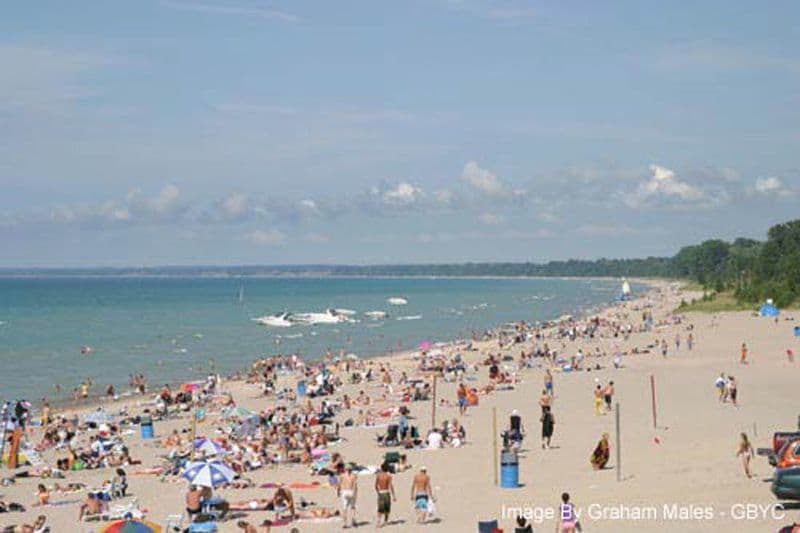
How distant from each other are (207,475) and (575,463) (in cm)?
757

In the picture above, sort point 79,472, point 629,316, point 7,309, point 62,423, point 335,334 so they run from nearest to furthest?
point 79,472
point 62,423
point 335,334
point 629,316
point 7,309

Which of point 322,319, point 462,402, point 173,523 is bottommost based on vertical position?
point 173,523

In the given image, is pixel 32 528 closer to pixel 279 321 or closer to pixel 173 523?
pixel 173 523

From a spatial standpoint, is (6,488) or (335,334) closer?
(6,488)

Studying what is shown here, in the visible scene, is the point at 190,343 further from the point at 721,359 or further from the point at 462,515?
the point at 462,515

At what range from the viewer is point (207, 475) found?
19.4 meters

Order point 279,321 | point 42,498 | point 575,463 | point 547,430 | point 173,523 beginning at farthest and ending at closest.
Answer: point 279,321, point 547,430, point 575,463, point 42,498, point 173,523

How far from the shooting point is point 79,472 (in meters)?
25.2

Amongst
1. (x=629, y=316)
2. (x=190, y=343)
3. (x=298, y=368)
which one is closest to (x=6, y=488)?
(x=298, y=368)

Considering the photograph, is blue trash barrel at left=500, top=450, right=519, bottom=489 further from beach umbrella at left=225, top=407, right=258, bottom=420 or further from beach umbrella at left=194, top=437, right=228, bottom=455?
beach umbrella at left=225, top=407, right=258, bottom=420

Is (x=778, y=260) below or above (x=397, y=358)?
above

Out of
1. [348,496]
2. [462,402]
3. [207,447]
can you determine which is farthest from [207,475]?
[462,402]

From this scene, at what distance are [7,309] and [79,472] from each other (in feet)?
372

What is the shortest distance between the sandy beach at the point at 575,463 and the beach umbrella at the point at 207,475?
852mm
